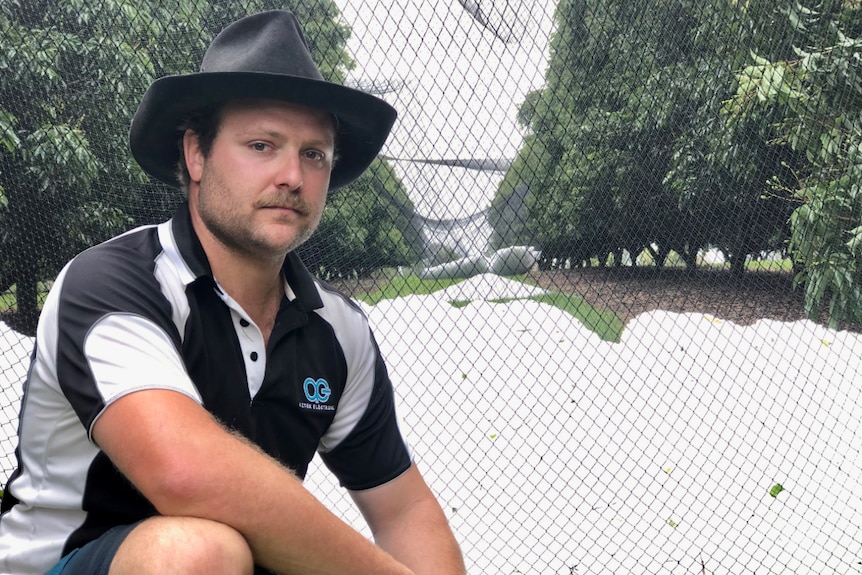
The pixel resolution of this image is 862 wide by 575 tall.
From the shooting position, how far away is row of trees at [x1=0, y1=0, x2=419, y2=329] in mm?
2559

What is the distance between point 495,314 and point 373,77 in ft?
4.26

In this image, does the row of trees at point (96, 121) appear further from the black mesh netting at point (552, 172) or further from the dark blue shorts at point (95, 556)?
the dark blue shorts at point (95, 556)

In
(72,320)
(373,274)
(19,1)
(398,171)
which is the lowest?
(373,274)

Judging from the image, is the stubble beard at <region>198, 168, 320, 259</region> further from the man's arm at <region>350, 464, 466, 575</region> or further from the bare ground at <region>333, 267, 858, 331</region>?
the bare ground at <region>333, 267, 858, 331</region>

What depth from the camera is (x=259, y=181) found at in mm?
1274

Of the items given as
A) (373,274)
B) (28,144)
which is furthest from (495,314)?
(28,144)

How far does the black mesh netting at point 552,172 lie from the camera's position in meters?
2.65

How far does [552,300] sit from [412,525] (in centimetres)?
202

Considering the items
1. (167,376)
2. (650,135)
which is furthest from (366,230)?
(167,376)

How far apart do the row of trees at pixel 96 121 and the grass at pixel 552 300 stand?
4.0 inches

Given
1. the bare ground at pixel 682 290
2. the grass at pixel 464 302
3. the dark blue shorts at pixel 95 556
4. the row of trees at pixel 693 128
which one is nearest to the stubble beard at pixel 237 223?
the dark blue shorts at pixel 95 556

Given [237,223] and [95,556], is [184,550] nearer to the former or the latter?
[95,556]

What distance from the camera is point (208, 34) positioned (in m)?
2.53

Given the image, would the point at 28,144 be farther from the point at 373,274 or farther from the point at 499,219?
the point at 499,219
